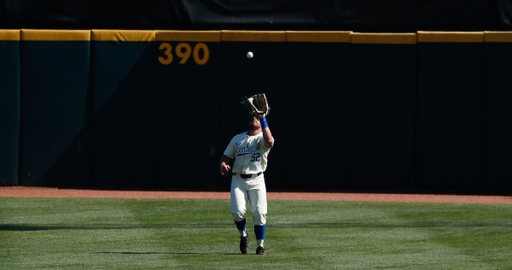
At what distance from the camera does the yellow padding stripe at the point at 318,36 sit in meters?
14.3

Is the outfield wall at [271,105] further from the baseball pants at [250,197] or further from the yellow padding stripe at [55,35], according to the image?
the baseball pants at [250,197]

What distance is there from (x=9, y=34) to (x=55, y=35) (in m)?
0.90

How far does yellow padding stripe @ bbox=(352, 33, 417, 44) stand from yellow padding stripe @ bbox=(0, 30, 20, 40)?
6.72 metres

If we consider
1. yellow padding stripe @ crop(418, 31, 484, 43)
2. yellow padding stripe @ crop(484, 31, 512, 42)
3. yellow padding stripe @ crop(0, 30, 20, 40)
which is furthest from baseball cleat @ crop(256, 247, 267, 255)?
yellow padding stripe @ crop(0, 30, 20, 40)

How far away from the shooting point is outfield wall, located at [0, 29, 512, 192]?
47.0 feet

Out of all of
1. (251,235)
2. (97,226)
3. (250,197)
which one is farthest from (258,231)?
(97,226)

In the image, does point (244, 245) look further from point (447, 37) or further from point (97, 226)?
point (447, 37)

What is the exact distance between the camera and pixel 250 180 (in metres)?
7.66

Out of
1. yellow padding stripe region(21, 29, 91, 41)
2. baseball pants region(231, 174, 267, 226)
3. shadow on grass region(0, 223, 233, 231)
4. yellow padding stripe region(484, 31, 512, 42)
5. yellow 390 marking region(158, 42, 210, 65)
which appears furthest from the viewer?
yellow 390 marking region(158, 42, 210, 65)

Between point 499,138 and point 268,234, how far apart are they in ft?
23.3

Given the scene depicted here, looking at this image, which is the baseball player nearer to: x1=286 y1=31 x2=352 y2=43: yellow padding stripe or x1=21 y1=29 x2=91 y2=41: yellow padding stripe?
x1=286 y1=31 x2=352 y2=43: yellow padding stripe

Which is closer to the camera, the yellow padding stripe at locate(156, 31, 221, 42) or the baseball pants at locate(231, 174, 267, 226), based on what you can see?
the baseball pants at locate(231, 174, 267, 226)
